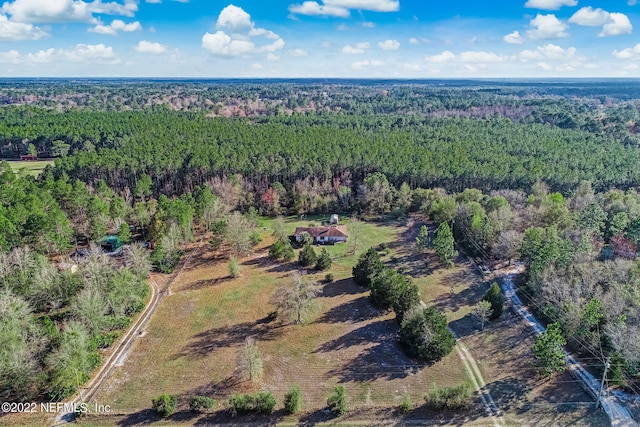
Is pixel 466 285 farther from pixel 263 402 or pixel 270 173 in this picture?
pixel 270 173

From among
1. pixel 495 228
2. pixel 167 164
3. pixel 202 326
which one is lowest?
pixel 202 326

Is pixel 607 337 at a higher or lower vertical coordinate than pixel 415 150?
lower

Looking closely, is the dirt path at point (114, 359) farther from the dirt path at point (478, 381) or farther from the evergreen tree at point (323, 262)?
the dirt path at point (478, 381)

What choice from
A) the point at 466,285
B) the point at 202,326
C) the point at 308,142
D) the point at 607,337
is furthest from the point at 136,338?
the point at 308,142

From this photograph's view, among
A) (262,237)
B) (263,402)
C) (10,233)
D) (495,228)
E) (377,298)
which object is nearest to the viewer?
(263,402)

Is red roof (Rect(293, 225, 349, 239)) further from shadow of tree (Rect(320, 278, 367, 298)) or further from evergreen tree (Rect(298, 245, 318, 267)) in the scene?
shadow of tree (Rect(320, 278, 367, 298))

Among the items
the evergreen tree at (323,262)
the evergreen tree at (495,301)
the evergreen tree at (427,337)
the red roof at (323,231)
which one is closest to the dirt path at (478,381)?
the evergreen tree at (427,337)
